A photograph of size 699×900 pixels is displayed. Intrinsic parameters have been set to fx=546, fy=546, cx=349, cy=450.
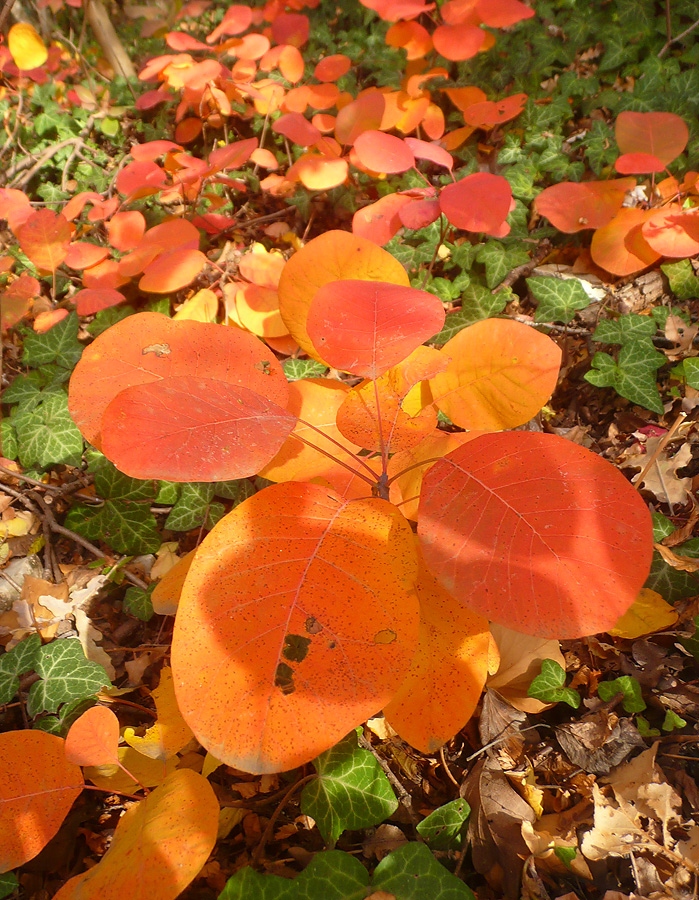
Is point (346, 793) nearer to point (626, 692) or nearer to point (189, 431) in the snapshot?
point (626, 692)

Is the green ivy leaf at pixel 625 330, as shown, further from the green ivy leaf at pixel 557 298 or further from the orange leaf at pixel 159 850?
the orange leaf at pixel 159 850

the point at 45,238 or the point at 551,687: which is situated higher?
the point at 45,238

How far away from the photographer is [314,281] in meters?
1.12

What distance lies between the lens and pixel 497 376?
1.06 m

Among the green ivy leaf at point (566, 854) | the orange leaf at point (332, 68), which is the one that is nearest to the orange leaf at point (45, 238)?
the orange leaf at point (332, 68)

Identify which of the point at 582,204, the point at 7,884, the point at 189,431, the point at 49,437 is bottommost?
the point at 7,884

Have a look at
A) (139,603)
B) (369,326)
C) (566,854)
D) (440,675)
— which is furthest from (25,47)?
(566,854)

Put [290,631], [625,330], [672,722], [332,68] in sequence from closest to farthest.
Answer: [290,631] → [672,722] → [625,330] → [332,68]

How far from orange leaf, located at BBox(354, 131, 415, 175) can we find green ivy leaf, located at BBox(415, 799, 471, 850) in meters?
1.63

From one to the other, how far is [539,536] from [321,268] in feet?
2.30

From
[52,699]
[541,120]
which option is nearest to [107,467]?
[52,699]

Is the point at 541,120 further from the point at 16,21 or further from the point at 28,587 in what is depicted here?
the point at 16,21

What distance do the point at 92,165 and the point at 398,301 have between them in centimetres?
268

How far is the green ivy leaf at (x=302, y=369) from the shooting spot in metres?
1.81
